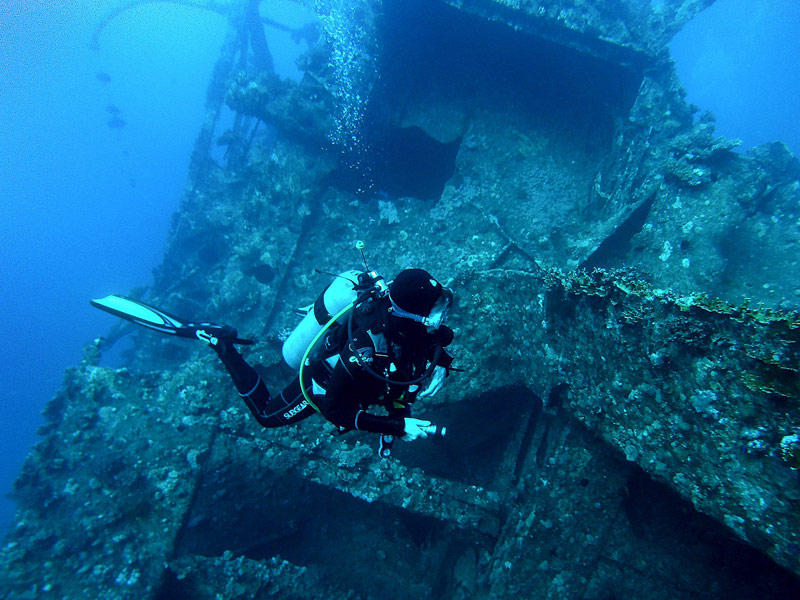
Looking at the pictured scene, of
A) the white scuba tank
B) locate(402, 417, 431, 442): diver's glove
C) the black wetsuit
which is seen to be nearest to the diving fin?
the white scuba tank

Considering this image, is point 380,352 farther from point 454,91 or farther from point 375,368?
point 454,91

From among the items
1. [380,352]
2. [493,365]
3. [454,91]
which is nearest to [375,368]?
[380,352]

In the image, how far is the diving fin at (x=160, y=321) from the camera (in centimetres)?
466

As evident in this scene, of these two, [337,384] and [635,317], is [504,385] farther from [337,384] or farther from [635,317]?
[337,384]

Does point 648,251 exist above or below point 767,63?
below

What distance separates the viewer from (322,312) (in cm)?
356

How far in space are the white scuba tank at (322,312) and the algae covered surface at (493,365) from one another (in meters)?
1.49

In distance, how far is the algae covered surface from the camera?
2.93m

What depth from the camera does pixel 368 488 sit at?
448cm

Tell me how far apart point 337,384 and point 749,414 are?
266 cm

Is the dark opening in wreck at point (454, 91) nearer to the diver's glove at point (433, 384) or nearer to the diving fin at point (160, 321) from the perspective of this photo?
the diving fin at point (160, 321)

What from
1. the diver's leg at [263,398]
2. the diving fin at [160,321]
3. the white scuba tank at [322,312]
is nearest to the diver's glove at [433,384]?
the white scuba tank at [322,312]

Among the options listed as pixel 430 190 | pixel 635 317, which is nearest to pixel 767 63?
pixel 430 190

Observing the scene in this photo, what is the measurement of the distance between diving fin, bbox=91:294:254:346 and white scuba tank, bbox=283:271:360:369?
1.09 metres
